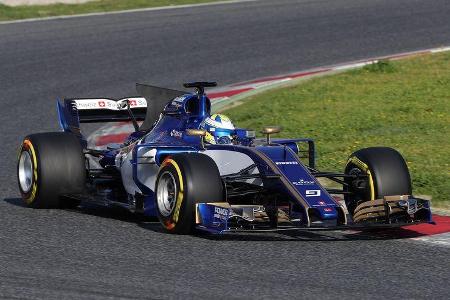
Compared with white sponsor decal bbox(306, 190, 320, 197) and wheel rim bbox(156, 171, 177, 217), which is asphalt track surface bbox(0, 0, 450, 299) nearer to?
wheel rim bbox(156, 171, 177, 217)

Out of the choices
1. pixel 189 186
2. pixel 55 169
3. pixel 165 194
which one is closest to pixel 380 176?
pixel 189 186

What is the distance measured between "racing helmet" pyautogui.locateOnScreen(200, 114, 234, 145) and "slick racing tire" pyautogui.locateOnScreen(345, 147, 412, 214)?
3.52 feet

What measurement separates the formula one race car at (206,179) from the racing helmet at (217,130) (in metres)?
0.01

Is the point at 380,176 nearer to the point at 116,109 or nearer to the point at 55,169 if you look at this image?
the point at 55,169

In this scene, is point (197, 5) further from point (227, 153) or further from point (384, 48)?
point (227, 153)

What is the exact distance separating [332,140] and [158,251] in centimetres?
484

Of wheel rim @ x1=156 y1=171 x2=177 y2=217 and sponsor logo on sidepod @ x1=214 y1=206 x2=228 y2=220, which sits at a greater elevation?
wheel rim @ x1=156 y1=171 x2=177 y2=217

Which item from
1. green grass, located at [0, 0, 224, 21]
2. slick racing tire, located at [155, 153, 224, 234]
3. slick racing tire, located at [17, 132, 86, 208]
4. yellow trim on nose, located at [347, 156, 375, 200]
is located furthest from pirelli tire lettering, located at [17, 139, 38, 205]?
green grass, located at [0, 0, 224, 21]

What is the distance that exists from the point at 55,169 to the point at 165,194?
4.31ft

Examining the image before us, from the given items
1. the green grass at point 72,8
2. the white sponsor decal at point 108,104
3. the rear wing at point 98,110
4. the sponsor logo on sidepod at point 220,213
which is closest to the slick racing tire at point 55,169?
the rear wing at point 98,110

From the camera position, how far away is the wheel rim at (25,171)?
1036 cm

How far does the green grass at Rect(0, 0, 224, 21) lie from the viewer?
23.1 meters

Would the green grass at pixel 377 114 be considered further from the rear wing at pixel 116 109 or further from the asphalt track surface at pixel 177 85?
the asphalt track surface at pixel 177 85

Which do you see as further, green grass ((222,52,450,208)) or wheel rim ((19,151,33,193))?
green grass ((222,52,450,208))
